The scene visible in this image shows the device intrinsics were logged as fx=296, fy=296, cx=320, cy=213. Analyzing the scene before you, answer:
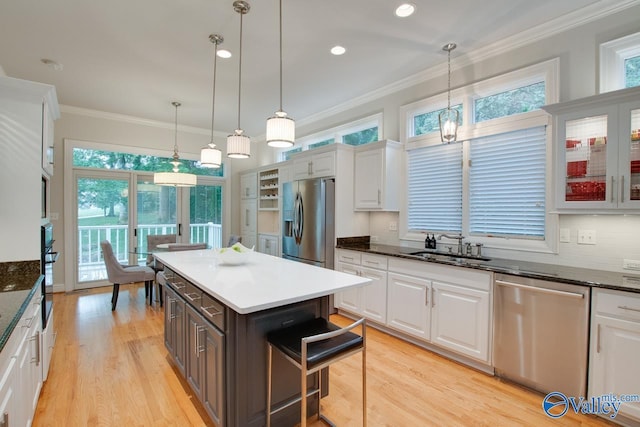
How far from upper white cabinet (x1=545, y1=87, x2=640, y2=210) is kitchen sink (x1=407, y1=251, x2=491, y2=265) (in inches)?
31.8

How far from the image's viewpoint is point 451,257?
3068 mm

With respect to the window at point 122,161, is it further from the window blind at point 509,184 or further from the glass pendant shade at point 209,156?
the window blind at point 509,184

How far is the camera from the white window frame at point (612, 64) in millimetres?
2320

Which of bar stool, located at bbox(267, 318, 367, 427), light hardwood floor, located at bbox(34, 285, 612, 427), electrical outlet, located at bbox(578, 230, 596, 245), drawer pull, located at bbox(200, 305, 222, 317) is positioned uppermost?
electrical outlet, located at bbox(578, 230, 596, 245)

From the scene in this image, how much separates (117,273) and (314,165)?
306 cm

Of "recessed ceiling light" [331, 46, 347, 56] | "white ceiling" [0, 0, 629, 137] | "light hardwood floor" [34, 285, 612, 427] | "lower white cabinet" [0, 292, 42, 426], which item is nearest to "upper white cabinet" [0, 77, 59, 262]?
"lower white cabinet" [0, 292, 42, 426]

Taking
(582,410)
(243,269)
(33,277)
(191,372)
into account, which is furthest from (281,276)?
(582,410)

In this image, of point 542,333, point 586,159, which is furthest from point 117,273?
point 586,159

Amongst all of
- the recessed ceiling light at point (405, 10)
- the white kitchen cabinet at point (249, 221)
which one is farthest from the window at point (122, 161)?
the recessed ceiling light at point (405, 10)

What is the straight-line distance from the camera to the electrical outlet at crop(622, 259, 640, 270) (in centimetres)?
220

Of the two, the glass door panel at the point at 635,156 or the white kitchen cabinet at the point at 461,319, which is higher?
the glass door panel at the point at 635,156

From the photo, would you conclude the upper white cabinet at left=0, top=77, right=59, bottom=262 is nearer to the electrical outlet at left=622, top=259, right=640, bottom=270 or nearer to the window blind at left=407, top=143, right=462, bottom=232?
the window blind at left=407, top=143, right=462, bottom=232

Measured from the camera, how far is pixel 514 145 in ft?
9.37

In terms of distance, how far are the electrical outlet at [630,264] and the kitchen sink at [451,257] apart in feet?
3.02
